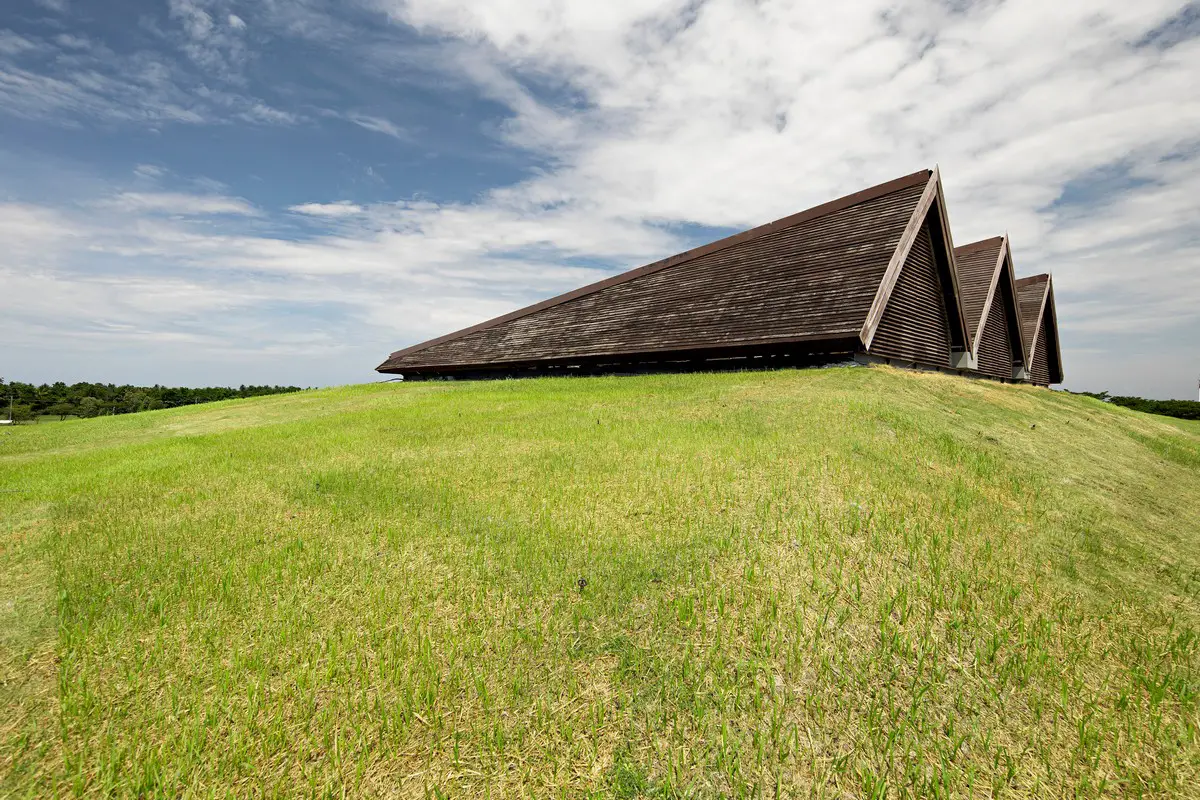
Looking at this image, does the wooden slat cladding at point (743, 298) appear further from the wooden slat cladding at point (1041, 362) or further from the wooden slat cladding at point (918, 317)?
the wooden slat cladding at point (1041, 362)

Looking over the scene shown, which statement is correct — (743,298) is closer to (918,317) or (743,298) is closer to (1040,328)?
(918,317)

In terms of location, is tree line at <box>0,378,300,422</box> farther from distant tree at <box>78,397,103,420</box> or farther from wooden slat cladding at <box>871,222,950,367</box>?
wooden slat cladding at <box>871,222,950,367</box>

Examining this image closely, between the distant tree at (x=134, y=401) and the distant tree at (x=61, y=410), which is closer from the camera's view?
the distant tree at (x=61, y=410)

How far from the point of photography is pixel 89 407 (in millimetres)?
39062

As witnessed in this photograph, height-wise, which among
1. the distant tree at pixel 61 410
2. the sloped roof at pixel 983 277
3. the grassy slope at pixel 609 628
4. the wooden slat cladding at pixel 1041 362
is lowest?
the grassy slope at pixel 609 628

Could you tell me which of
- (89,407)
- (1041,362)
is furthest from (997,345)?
(89,407)

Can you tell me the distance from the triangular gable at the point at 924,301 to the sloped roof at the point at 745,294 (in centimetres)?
39

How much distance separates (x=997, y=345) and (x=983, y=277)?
478cm

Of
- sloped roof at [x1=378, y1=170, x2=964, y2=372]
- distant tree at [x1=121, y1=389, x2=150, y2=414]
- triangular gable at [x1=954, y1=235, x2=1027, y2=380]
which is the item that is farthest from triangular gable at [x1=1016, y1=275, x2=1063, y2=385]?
distant tree at [x1=121, y1=389, x2=150, y2=414]

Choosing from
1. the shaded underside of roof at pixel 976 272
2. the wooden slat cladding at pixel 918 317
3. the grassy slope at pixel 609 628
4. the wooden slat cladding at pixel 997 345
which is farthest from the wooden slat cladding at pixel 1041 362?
the grassy slope at pixel 609 628

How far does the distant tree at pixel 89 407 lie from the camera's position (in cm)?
3822

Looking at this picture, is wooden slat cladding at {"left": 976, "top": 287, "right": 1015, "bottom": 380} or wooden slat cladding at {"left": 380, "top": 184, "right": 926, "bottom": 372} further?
wooden slat cladding at {"left": 976, "top": 287, "right": 1015, "bottom": 380}

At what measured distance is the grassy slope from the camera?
365 cm

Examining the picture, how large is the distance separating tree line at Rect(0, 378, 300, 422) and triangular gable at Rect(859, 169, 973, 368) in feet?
122
